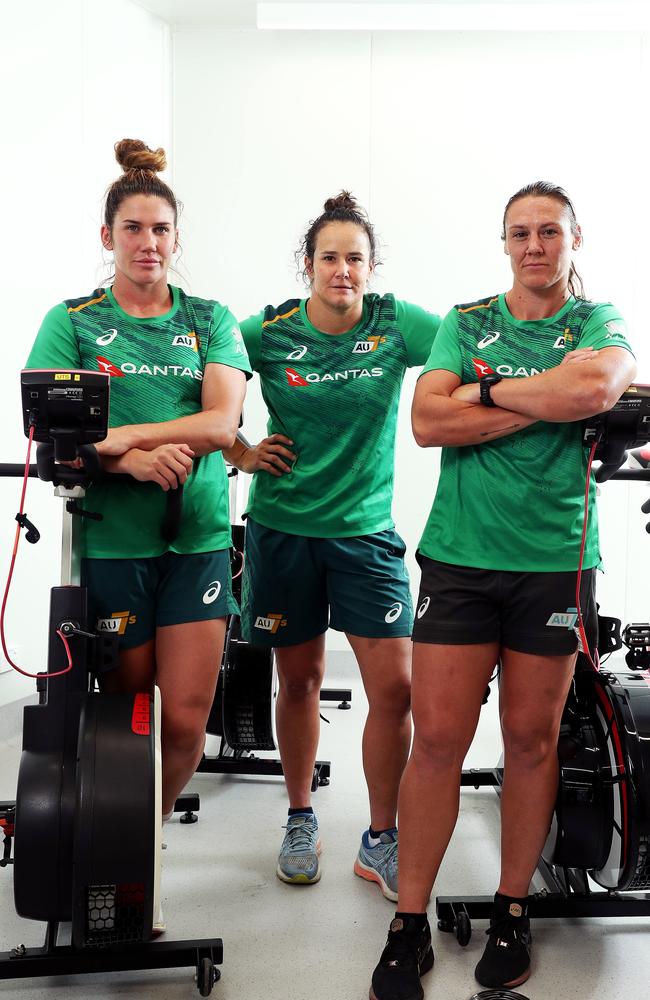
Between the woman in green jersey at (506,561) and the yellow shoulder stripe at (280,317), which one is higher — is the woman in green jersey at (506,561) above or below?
below

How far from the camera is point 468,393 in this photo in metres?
2.05

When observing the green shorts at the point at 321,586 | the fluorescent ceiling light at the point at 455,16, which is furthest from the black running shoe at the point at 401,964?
the fluorescent ceiling light at the point at 455,16

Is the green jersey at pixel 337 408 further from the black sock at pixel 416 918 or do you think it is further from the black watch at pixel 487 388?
the black sock at pixel 416 918

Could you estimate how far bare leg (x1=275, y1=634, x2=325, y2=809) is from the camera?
2627mm

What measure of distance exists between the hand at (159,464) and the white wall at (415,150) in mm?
2815

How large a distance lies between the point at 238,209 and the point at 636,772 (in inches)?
145

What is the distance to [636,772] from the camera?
209cm

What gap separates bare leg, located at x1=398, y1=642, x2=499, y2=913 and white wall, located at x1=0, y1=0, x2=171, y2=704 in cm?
235

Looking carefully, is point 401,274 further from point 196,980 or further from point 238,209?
point 196,980

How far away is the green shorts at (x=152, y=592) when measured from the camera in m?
2.16

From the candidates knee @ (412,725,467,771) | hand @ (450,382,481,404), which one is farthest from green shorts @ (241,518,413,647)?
hand @ (450,382,481,404)

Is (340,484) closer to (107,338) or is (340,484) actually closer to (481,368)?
(481,368)

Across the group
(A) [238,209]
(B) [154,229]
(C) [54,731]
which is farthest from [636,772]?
(A) [238,209]

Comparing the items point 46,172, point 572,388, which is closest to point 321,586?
point 572,388
